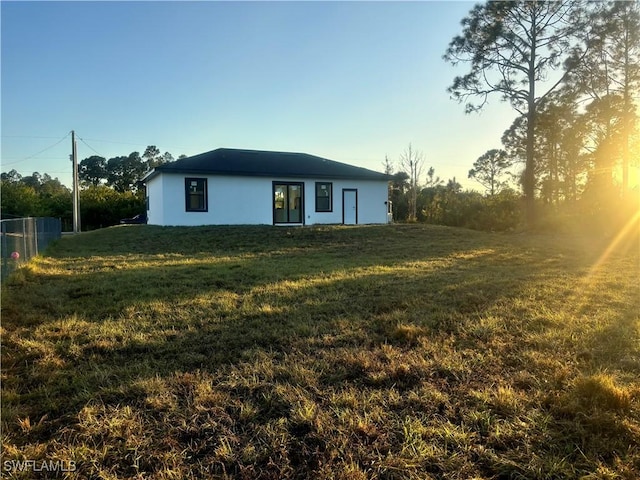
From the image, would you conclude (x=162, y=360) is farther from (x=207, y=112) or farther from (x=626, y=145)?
(x=626, y=145)

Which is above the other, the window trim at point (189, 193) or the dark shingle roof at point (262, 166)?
the dark shingle roof at point (262, 166)

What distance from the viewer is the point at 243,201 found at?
17.0m

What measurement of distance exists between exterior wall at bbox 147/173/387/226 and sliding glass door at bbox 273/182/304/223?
19cm

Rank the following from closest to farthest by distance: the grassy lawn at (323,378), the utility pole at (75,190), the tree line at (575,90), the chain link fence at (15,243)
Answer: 1. the grassy lawn at (323,378)
2. the chain link fence at (15,243)
3. the tree line at (575,90)
4. the utility pole at (75,190)

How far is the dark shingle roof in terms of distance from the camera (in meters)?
16.2

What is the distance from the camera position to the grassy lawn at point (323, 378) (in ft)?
6.23

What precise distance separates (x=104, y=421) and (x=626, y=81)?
25213mm

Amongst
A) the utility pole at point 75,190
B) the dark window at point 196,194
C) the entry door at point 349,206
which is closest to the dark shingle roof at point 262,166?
the dark window at point 196,194

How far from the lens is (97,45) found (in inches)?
376

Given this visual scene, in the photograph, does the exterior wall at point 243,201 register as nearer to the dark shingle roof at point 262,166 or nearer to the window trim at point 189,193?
the window trim at point 189,193

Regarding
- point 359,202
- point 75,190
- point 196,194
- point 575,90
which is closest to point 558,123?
point 575,90

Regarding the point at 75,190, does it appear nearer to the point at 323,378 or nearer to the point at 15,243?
the point at 15,243

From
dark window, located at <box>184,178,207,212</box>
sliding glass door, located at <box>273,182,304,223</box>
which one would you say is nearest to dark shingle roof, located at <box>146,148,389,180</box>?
dark window, located at <box>184,178,207,212</box>

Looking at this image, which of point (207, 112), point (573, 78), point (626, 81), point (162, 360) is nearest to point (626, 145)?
point (626, 81)
